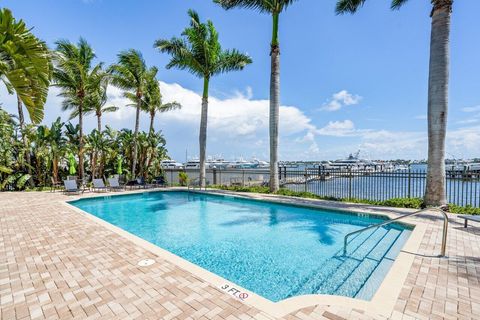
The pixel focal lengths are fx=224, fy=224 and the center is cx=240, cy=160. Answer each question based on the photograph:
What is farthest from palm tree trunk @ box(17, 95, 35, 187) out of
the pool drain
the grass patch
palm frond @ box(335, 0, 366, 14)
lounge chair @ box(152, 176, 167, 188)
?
palm frond @ box(335, 0, 366, 14)

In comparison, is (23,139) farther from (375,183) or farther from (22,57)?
(375,183)

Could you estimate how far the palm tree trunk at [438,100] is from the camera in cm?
766

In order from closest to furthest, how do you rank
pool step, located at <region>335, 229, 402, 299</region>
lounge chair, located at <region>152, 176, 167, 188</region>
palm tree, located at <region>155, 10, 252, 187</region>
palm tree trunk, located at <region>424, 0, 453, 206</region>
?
1. pool step, located at <region>335, 229, 402, 299</region>
2. palm tree trunk, located at <region>424, 0, 453, 206</region>
3. palm tree, located at <region>155, 10, 252, 187</region>
4. lounge chair, located at <region>152, 176, 167, 188</region>

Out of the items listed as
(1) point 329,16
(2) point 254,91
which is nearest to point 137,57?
(2) point 254,91

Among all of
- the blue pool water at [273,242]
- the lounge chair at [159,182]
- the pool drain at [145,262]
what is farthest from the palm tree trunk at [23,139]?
the pool drain at [145,262]

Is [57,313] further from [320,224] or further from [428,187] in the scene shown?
[428,187]

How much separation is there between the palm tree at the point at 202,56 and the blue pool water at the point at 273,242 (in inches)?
252

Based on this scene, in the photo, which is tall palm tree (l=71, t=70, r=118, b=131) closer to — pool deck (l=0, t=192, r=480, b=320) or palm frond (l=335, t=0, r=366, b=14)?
pool deck (l=0, t=192, r=480, b=320)

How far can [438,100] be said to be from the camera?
7695mm

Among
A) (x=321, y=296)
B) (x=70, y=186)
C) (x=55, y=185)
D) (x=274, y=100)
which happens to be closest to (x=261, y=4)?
(x=274, y=100)

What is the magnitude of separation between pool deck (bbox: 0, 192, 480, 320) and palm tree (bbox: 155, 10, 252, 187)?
34.8ft

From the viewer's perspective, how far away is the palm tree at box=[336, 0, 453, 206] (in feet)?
25.1

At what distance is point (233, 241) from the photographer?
605 centimetres

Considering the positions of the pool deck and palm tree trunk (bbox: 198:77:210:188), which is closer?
the pool deck
